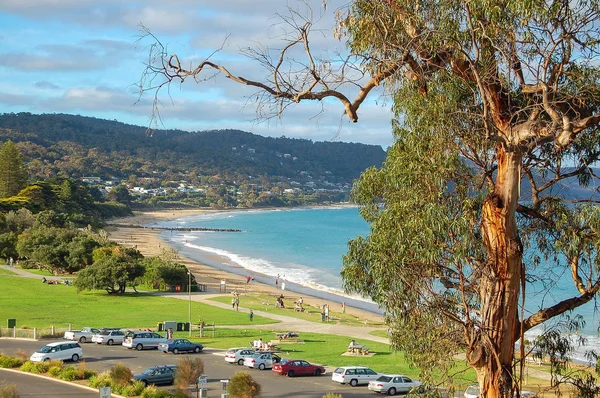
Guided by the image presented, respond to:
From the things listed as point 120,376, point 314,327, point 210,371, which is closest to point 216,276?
point 314,327

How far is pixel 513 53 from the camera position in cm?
895

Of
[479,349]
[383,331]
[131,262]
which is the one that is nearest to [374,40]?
[479,349]

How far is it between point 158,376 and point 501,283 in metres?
18.2

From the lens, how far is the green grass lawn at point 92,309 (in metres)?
41.1

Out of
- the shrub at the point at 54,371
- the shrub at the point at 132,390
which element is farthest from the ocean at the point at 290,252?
the shrub at the point at 54,371

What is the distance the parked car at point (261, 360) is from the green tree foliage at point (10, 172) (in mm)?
80508

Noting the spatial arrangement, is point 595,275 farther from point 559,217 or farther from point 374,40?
point 374,40

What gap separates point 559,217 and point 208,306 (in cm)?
4169

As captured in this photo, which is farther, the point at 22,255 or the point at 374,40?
the point at 22,255

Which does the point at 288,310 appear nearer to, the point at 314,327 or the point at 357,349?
the point at 314,327

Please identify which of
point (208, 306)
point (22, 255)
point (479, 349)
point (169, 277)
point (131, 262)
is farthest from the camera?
point (22, 255)

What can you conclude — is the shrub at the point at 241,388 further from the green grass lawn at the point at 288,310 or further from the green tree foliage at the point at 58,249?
the green tree foliage at the point at 58,249

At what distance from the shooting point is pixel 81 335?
113 feet

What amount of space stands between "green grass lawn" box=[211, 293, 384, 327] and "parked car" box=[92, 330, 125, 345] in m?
15.5
